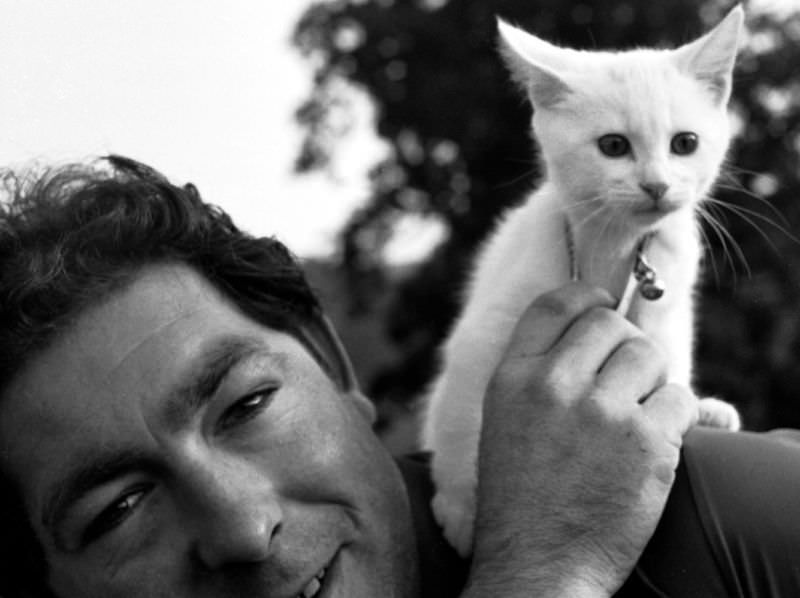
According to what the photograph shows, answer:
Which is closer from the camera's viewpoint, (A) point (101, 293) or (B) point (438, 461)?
(A) point (101, 293)

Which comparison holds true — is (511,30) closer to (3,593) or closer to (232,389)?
(232,389)

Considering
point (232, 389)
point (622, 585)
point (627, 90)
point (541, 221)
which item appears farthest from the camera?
point (541, 221)

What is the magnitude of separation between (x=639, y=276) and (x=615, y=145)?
0.83ft

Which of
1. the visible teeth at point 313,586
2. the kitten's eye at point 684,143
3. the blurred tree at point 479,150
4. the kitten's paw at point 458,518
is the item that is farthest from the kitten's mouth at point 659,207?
the blurred tree at point 479,150

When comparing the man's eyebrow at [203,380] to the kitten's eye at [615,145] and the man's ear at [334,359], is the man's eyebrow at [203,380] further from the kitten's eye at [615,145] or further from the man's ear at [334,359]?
the kitten's eye at [615,145]

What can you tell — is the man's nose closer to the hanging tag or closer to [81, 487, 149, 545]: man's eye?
[81, 487, 149, 545]: man's eye

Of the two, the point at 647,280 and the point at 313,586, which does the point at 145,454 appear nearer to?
the point at 313,586

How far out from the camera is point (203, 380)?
65.9 inches

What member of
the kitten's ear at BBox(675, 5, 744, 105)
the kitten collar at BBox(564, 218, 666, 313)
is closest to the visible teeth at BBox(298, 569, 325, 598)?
the kitten collar at BBox(564, 218, 666, 313)

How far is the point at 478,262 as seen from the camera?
227cm

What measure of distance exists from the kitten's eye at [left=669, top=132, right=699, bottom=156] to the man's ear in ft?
2.69

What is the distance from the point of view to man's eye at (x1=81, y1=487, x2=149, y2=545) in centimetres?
166

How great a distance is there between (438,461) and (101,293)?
28.9 inches

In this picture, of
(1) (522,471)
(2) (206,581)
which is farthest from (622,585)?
(2) (206,581)
